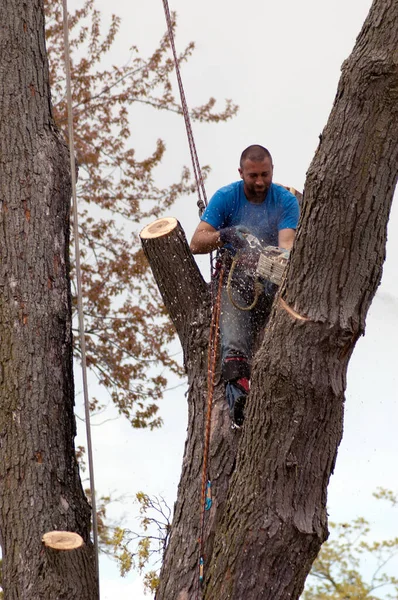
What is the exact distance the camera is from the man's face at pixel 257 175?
14.5 feet

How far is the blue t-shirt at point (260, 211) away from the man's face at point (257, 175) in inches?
2.9

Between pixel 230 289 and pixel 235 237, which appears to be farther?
pixel 235 237

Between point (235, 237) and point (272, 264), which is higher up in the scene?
point (235, 237)

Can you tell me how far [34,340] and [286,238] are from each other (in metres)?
1.37

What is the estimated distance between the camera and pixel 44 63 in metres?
4.30

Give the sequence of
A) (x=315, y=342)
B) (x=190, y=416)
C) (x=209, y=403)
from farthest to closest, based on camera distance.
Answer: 1. (x=190, y=416)
2. (x=209, y=403)
3. (x=315, y=342)

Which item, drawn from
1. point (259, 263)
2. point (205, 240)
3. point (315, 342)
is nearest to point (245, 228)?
point (205, 240)

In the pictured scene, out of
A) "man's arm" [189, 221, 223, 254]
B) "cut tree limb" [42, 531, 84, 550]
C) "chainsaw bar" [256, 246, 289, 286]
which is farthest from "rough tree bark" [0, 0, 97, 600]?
"chainsaw bar" [256, 246, 289, 286]

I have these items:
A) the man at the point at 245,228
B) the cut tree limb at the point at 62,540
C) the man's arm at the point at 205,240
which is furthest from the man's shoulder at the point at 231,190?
the cut tree limb at the point at 62,540

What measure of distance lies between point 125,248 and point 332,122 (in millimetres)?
7220

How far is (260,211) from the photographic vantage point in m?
4.55

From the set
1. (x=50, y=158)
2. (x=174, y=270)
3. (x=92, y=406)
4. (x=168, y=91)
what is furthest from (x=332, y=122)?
(x=168, y=91)

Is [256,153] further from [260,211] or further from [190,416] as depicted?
[190,416]

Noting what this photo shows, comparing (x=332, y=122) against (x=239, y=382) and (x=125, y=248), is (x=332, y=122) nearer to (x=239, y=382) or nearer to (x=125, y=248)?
(x=239, y=382)
